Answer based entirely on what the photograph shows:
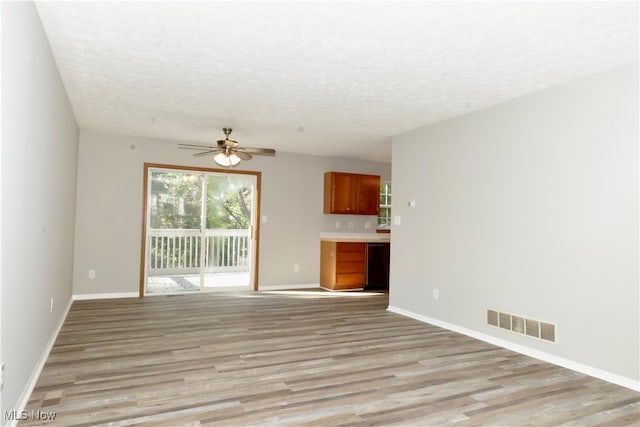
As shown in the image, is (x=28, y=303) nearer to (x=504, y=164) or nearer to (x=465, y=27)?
(x=465, y=27)

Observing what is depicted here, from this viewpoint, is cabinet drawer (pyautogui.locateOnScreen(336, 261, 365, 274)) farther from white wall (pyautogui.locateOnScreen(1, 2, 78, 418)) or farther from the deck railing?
white wall (pyautogui.locateOnScreen(1, 2, 78, 418))

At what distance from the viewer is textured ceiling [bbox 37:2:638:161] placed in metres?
2.44

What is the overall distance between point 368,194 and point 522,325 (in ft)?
14.1

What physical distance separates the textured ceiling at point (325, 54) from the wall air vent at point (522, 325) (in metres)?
2.07

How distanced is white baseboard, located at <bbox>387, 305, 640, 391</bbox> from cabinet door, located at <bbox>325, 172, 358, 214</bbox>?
289 cm

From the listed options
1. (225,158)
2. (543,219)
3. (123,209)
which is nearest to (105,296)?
(123,209)

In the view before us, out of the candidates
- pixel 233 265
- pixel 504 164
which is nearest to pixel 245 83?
pixel 504 164

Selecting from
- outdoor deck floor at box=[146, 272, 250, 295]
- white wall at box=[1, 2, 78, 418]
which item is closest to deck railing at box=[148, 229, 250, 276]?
outdoor deck floor at box=[146, 272, 250, 295]

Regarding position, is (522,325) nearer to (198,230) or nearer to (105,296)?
(198,230)

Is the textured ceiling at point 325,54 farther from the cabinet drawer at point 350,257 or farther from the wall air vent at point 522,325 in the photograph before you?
the cabinet drawer at point 350,257

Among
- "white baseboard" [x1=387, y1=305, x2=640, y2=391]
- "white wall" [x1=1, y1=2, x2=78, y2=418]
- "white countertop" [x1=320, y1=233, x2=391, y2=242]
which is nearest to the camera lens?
"white wall" [x1=1, y1=2, x2=78, y2=418]

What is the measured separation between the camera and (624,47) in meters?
2.81

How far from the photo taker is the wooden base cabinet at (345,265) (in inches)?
278

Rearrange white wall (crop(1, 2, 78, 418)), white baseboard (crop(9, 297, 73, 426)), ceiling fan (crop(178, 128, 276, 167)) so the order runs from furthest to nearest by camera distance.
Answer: ceiling fan (crop(178, 128, 276, 167))
white baseboard (crop(9, 297, 73, 426))
white wall (crop(1, 2, 78, 418))
